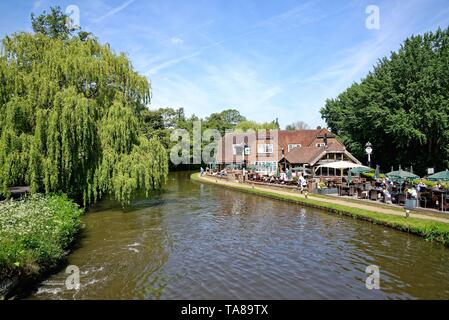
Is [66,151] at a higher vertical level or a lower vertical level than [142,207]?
higher

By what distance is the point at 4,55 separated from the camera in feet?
72.9

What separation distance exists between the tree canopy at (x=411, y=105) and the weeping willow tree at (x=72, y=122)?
32.2m

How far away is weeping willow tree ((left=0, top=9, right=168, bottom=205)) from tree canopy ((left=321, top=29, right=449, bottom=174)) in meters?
32.2

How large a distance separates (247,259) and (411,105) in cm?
3716

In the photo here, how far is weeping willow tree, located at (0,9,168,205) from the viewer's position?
1991 cm

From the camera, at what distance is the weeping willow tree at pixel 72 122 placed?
19.9 meters

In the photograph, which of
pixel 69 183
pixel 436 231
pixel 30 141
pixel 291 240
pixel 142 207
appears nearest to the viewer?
pixel 436 231

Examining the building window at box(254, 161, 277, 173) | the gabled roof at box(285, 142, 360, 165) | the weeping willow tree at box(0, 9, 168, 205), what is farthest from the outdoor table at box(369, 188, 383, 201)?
the building window at box(254, 161, 277, 173)

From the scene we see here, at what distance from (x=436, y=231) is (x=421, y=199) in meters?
6.61

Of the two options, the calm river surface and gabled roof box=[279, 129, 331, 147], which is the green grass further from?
gabled roof box=[279, 129, 331, 147]

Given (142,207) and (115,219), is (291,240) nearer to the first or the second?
(115,219)
